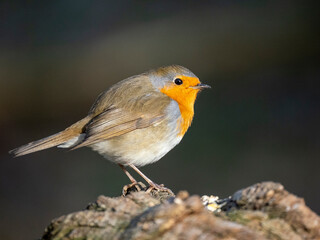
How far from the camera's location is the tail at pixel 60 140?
3891 millimetres

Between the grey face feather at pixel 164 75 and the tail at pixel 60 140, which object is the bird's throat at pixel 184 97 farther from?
Answer: the tail at pixel 60 140

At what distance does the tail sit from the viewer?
12.8 feet

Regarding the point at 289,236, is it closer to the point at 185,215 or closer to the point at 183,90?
the point at 185,215

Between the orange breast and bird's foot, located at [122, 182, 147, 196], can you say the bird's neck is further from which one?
bird's foot, located at [122, 182, 147, 196]

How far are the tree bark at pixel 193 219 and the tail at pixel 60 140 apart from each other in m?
1.74

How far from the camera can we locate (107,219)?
83.6 inches

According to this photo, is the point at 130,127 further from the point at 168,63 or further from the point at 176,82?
the point at 168,63

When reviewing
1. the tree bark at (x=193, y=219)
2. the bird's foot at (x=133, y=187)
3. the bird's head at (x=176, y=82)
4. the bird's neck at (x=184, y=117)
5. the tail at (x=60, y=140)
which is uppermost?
the bird's head at (x=176, y=82)

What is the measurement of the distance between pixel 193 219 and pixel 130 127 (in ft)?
6.82

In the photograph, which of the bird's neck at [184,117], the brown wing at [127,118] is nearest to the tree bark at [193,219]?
the brown wing at [127,118]

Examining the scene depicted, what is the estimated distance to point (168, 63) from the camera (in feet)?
27.2

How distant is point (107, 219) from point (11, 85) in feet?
21.4

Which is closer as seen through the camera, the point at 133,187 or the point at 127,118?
the point at 133,187

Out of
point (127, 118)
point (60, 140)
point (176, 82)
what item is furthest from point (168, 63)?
point (60, 140)
